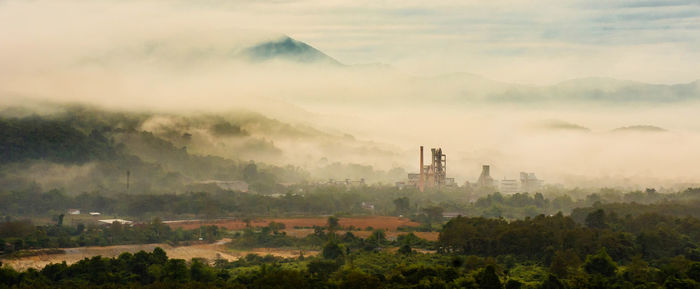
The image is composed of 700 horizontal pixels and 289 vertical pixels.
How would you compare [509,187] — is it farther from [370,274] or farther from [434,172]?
[370,274]

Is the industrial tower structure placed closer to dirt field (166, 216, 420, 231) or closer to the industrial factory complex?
the industrial factory complex

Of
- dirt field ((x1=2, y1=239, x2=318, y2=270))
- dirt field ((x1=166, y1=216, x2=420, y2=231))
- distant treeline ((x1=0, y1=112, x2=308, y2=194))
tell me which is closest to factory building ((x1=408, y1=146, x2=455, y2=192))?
distant treeline ((x1=0, y1=112, x2=308, y2=194))

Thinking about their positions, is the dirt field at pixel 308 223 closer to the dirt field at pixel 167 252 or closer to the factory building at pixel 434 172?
the dirt field at pixel 167 252

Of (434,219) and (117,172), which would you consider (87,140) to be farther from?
(434,219)

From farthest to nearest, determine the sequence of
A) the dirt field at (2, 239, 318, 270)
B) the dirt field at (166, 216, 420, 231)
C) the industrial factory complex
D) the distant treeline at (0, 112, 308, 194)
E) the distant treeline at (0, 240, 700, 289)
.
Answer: the industrial factory complex, the distant treeline at (0, 112, 308, 194), the dirt field at (166, 216, 420, 231), the dirt field at (2, 239, 318, 270), the distant treeline at (0, 240, 700, 289)

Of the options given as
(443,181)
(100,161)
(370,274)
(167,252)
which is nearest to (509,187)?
(443,181)

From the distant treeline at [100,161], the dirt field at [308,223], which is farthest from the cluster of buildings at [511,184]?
the dirt field at [308,223]
